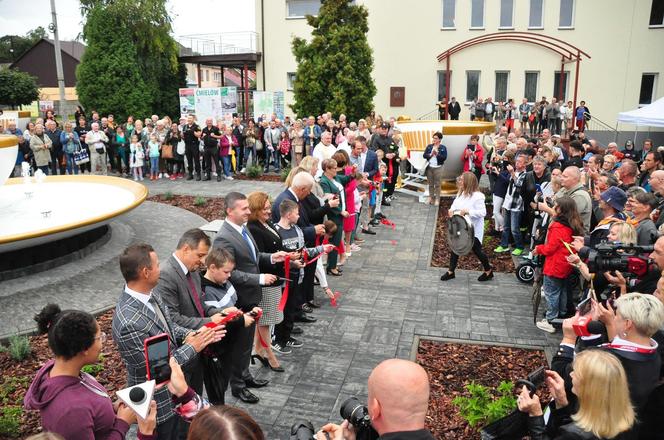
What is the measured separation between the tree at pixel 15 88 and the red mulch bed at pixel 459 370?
38619 mm

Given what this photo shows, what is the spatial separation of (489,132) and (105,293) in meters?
12.5

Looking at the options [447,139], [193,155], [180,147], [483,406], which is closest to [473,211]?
[483,406]

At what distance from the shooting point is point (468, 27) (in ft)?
95.0

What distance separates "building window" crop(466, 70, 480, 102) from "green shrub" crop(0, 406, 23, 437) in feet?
93.2

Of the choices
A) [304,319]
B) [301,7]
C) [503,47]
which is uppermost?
[301,7]

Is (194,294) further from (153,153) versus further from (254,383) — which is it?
(153,153)

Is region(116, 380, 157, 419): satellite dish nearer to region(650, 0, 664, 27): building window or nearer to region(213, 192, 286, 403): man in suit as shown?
region(213, 192, 286, 403): man in suit

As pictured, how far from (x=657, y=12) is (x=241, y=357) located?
3083 cm

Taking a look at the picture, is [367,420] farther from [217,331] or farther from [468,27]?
[468,27]

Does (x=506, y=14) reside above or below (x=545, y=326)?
above

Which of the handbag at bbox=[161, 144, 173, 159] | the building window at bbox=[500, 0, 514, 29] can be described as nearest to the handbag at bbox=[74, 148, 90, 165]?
the handbag at bbox=[161, 144, 173, 159]

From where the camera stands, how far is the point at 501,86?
97.3ft

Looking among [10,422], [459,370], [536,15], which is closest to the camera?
[10,422]

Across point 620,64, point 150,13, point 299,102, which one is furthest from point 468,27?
point 150,13
